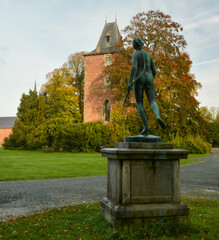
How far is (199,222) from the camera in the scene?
5.07 m

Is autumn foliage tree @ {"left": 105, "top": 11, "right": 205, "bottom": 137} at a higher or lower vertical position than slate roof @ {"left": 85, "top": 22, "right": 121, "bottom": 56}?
lower

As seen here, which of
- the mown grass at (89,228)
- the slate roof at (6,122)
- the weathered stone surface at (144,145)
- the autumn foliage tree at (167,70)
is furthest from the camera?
the slate roof at (6,122)

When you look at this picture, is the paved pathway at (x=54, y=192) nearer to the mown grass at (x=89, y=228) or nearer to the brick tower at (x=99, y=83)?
the mown grass at (x=89, y=228)

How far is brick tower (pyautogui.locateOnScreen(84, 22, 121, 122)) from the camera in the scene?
36.2 metres

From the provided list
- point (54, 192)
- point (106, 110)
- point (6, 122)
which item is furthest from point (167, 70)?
point (6, 122)

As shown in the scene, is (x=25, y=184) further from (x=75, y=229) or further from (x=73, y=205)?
(x=75, y=229)

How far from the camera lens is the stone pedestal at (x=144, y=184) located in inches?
176

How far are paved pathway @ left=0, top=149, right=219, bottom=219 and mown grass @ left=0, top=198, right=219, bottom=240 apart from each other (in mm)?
826

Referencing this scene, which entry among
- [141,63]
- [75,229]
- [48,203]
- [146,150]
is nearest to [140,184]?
[146,150]

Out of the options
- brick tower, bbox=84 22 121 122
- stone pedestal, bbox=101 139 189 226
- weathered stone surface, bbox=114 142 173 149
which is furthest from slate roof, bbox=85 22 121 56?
stone pedestal, bbox=101 139 189 226

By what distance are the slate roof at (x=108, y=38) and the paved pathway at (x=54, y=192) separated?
29371 mm

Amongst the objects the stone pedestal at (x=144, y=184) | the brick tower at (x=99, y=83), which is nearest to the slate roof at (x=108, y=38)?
the brick tower at (x=99, y=83)

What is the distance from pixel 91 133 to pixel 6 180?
19.8 m

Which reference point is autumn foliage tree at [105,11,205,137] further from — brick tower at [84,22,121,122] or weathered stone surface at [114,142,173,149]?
weathered stone surface at [114,142,173,149]
